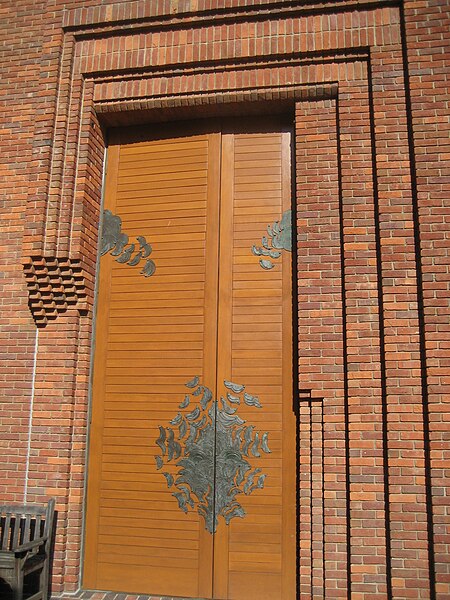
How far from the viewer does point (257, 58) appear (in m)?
6.10

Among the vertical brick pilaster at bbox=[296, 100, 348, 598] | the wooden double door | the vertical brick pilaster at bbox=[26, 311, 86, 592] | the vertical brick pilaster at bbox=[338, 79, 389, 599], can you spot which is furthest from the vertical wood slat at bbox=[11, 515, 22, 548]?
the vertical brick pilaster at bbox=[338, 79, 389, 599]

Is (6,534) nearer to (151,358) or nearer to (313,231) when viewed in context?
(151,358)

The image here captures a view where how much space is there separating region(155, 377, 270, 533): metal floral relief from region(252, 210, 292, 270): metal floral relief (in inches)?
51.4

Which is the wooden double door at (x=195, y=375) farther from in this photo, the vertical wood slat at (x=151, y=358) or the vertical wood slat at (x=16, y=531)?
the vertical wood slat at (x=16, y=531)

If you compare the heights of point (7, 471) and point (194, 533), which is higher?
point (7, 471)

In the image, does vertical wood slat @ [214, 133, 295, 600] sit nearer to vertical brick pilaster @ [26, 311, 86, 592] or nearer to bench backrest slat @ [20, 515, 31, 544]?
vertical brick pilaster @ [26, 311, 86, 592]

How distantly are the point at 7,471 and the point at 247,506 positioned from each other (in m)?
2.34

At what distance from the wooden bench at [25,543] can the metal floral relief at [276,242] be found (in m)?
3.06

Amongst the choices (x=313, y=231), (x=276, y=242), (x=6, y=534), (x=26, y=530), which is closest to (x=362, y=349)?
(x=313, y=231)

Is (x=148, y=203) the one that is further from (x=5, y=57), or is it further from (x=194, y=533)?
(x=194, y=533)

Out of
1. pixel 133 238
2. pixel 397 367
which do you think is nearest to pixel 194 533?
pixel 397 367

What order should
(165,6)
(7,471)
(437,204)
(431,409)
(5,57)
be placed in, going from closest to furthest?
(431,409) → (437,204) → (7,471) → (165,6) → (5,57)

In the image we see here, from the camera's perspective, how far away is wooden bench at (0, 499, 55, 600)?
493cm

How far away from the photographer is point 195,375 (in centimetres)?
596
